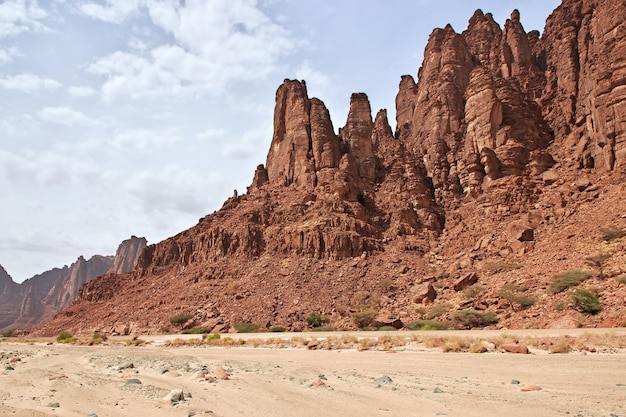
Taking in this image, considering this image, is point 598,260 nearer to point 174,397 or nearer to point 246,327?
point 246,327

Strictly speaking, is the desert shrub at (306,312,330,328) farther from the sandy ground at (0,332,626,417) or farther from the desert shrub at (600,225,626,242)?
the sandy ground at (0,332,626,417)

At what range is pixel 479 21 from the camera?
313 ft

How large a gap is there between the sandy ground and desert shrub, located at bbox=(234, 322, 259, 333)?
29.0 m

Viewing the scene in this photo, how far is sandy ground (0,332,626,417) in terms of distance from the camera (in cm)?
661

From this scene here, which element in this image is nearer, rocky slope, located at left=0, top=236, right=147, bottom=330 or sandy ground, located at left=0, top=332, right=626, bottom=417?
sandy ground, located at left=0, top=332, right=626, bottom=417

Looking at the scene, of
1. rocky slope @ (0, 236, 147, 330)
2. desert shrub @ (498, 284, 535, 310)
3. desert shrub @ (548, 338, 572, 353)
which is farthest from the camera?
rocky slope @ (0, 236, 147, 330)

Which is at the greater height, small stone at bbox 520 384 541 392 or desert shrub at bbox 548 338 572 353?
desert shrub at bbox 548 338 572 353

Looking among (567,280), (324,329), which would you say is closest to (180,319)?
(324,329)

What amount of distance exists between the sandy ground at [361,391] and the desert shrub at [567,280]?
19020 mm

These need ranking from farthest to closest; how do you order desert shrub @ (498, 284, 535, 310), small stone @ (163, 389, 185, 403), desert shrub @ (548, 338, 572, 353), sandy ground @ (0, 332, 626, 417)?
desert shrub @ (498, 284, 535, 310) < desert shrub @ (548, 338, 572, 353) < small stone @ (163, 389, 185, 403) < sandy ground @ (0, 332, 626, 417)

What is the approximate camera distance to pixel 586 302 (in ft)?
82.1

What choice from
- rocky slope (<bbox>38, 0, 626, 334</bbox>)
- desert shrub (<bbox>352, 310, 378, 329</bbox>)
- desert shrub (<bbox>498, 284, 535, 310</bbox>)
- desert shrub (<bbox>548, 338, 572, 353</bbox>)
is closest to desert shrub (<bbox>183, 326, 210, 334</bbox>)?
rocky slope (<bbox>38, 0, 626, 334</bbox>)

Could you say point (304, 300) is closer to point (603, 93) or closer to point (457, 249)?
point (457, 249)

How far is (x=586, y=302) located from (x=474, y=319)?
747cm
